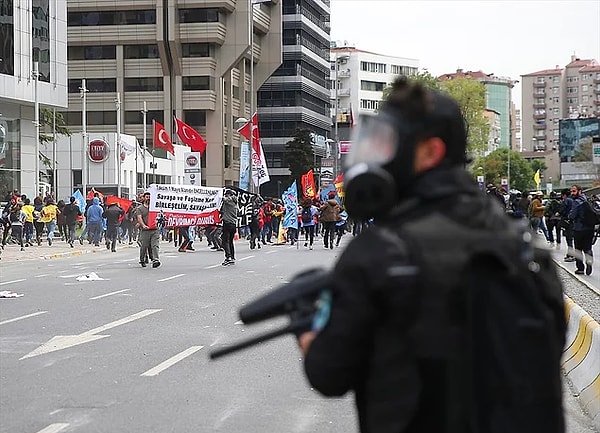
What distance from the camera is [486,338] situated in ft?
9.00

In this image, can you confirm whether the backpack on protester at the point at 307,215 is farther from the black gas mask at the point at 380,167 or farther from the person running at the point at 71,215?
the black gas mask at the point at 380,167

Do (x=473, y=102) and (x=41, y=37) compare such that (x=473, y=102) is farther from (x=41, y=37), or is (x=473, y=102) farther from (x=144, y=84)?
(x=41, y=37)

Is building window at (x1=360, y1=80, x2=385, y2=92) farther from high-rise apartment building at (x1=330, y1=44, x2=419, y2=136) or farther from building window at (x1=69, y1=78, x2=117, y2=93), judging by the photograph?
building window at (x1=69, y1=78, x2=117, y2=93)

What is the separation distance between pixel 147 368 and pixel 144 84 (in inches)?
3111

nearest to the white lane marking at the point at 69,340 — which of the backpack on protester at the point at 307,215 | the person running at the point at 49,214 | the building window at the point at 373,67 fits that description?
the backpack on protester at the point at 307,215

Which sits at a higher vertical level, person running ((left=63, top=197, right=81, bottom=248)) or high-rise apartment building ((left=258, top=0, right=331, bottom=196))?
high-rise apartment building ((left=258, top=0, right=331, bottom=196))

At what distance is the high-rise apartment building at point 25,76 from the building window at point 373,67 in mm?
101963

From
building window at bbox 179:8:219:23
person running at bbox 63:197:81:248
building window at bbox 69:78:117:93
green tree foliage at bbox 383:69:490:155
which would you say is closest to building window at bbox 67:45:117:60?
building window at bbox 69:78:117:93

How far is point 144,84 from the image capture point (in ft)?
285

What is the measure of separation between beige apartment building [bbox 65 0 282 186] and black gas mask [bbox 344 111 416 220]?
81.9m

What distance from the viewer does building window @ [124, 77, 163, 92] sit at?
8644 cm

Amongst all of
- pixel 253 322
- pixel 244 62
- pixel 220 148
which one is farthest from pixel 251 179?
pixel 253 322

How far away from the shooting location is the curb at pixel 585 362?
25.7 ft

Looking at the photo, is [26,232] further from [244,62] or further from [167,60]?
[244,62]
